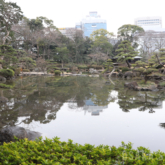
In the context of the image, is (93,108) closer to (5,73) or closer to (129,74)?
(5,73)

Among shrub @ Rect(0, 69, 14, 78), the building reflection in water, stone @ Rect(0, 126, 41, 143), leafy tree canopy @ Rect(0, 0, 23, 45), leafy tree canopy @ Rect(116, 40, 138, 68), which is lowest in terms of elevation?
the building reflection in water

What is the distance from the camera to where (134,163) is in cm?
211

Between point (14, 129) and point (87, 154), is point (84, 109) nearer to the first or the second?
point (14, 129)

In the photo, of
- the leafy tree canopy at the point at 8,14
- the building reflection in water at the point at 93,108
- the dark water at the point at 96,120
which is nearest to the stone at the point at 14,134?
the dark water at the point at 96,120

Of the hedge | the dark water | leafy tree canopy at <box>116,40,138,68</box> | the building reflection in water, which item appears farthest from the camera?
leafy tree canopy at <box>116,40,138,68</box>

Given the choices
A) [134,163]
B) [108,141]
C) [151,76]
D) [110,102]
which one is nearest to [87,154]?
[134,163]

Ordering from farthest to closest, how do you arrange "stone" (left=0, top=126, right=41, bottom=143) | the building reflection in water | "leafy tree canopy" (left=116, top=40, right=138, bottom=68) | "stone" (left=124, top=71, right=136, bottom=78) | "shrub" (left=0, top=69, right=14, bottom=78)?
"leafy tree canopy" (left=116, top=40, right=138, bottom=68) < "stone" (left=124, top=71, right=136, bottom=78) < "shrub" (left=0, top=69, right=14, bottom=78) < the building reflection in water < "stone" (left=0, top=126, right=41, bottom=143)

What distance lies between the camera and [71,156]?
2.30 m

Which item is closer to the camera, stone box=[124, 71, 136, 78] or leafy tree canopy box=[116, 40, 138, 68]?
stone box=[124, 71, 136, 78]

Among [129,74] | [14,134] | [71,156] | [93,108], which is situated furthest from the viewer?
[129,74]

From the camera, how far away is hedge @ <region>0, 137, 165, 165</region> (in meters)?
2.09

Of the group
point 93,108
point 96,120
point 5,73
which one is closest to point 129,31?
point 5,73

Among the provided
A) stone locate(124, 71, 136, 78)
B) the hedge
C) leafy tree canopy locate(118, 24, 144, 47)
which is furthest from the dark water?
leafy tree canopy locate(118, 24, 144, 47)

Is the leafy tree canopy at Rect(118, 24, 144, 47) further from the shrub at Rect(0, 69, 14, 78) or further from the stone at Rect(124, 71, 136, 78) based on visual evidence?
the shrub at Rect(0, 69, 14, 78)
